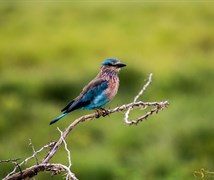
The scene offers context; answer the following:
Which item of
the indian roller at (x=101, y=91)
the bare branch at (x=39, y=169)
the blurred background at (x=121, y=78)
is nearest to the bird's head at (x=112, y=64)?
the indian roller at (x=101, y=91)

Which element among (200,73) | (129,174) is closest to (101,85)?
(129,174)

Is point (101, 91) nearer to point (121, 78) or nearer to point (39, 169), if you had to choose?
point (39, 169)

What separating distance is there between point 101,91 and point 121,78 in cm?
1037

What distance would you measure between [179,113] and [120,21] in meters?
9.35

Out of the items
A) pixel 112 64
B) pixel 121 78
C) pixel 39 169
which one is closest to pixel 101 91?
pixel 112 64

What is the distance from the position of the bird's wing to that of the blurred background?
13.9ft

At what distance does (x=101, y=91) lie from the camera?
5.91 m

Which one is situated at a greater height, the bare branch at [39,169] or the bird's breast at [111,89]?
the bird's breast at [111,89]

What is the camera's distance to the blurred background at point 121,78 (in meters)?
11.9

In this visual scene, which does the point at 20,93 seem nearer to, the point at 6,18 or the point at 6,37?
the point at 6,37

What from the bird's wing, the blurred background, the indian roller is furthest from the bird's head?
the blurred background

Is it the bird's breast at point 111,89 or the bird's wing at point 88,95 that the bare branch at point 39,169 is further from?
the bird's breast at point 111,89

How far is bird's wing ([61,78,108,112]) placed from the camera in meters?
5.87

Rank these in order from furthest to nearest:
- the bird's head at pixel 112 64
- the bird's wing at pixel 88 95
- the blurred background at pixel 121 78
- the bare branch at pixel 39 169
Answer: the blurred background at pixel 121 78
the bird's head at pixel 112 64
the bird's wing at pixel 88 95
the bare branch at pixel 39 169
